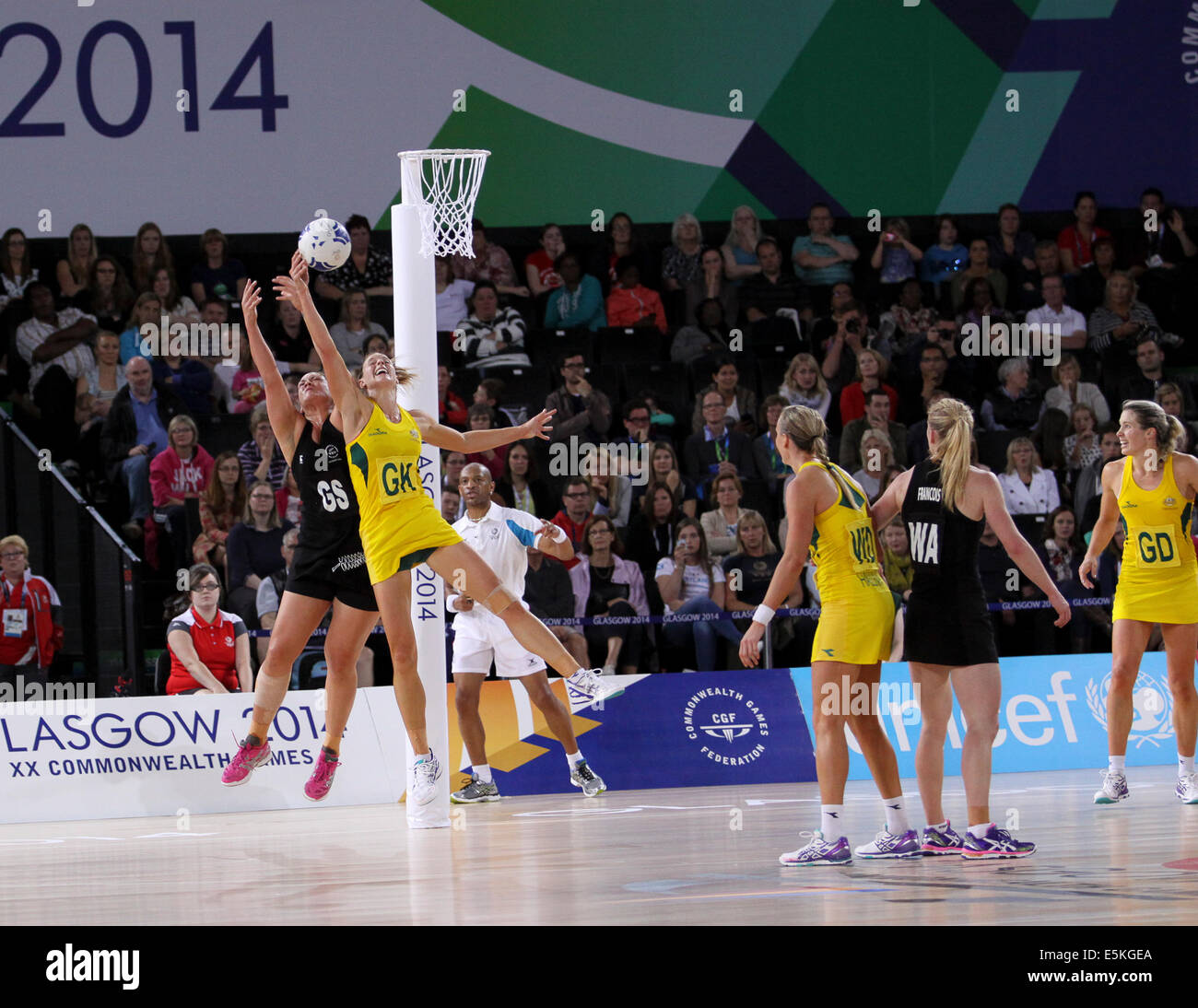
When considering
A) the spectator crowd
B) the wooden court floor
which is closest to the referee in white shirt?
the wooden court floor

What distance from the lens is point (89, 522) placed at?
39.1 ft

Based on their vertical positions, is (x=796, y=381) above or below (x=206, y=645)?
above

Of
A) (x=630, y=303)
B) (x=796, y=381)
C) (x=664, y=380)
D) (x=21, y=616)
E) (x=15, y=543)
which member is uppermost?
(x=630, y=303)

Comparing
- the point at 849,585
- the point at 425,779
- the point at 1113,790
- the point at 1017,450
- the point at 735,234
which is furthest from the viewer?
the point at 735,234

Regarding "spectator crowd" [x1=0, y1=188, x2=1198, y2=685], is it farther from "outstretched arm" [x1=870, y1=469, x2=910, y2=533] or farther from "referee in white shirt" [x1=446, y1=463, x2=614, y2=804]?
"outstretched arm" [x1=870, y1=469, x2=910, y2=533]

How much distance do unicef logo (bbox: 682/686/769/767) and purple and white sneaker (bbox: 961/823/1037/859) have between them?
14.8 feet

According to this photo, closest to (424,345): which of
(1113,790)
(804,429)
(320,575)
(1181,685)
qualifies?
(320,575)

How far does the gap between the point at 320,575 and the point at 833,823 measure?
322 cm

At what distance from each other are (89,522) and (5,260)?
14.8 feet

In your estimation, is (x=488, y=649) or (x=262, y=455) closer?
(x=488, y=649)

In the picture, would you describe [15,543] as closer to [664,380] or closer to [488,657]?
[488,657]

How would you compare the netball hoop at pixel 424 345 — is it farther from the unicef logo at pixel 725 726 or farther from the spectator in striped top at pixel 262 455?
the spectator in striped top at pixel 262 455

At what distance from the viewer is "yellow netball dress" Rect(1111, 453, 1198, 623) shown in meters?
9.43

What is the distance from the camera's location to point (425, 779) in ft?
28.2
